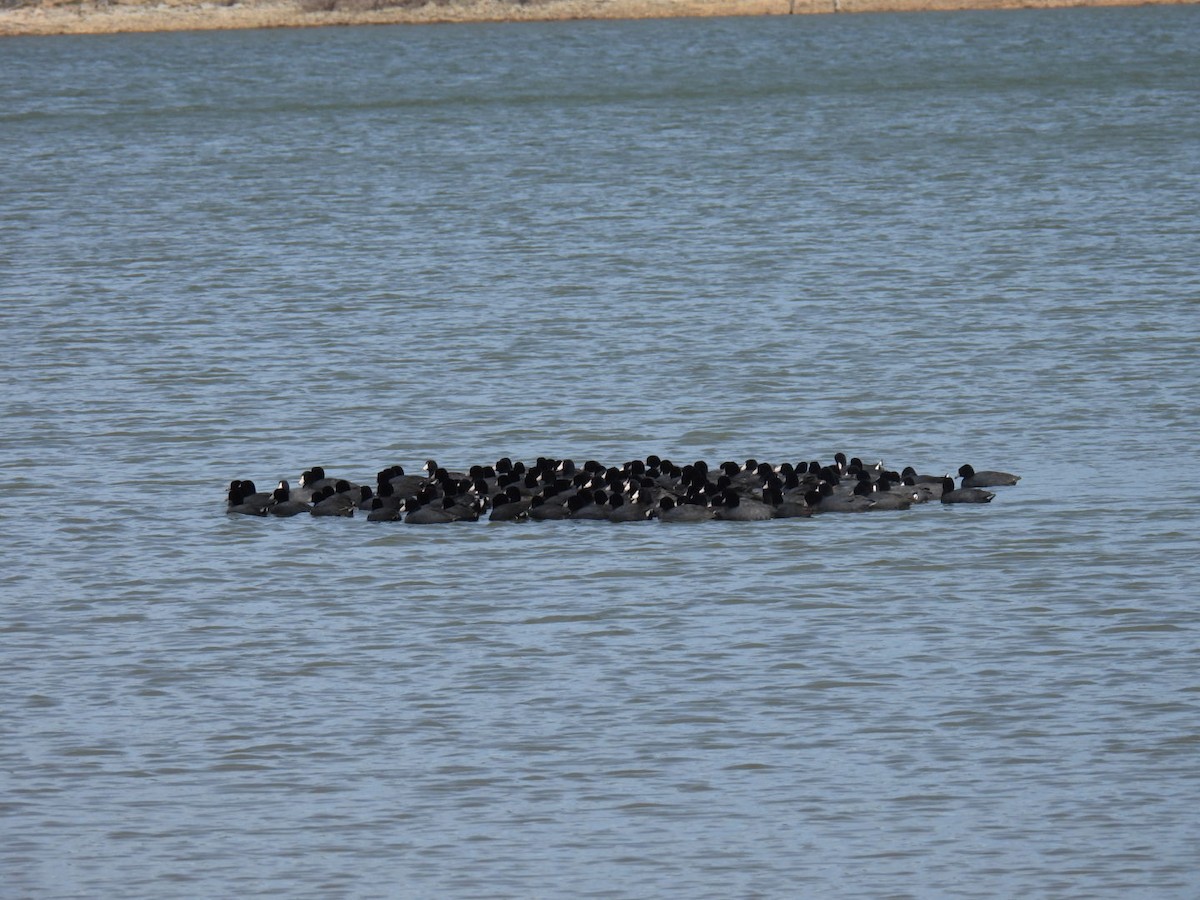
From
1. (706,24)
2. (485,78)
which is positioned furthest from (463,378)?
(706,24)

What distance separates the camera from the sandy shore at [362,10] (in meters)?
93.8

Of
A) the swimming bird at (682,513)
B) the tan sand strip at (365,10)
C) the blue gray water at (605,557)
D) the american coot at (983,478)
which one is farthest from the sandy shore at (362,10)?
the swimming bird at (682,513)

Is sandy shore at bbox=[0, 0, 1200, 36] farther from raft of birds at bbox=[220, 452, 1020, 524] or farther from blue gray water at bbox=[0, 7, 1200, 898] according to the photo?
raft of birds at bbox=[220, 452, 1020, 524]

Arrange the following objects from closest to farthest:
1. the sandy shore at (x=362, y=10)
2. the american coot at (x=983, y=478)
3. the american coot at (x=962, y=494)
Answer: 1. the american coot at (x=962, y=494)
2. the american coot at (x=983, y=478)
3. the sandy shore at (x=362, y=10)

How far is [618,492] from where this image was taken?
17547 mm

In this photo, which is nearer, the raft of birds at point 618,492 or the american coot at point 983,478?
the raft of birds at point 618,492

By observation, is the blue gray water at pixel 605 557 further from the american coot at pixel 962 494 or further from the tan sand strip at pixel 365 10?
the tan sand strip at pixel 365 10

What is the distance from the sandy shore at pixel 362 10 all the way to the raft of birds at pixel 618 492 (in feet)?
258

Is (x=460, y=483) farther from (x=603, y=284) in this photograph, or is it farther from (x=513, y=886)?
(x=603, y=284)

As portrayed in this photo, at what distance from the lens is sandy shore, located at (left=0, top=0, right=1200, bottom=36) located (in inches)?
3691

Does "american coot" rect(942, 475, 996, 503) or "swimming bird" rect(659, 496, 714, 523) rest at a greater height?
"american coot" rect(942, 475, 996, 503)

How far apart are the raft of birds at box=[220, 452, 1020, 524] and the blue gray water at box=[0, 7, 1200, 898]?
22 cm

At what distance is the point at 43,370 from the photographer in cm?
2494

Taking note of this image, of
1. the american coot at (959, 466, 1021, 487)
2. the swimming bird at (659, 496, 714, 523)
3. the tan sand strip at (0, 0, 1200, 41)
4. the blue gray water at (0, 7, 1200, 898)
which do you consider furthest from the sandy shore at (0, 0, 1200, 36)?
the swimming bird at (659, 496, 714, 523)
